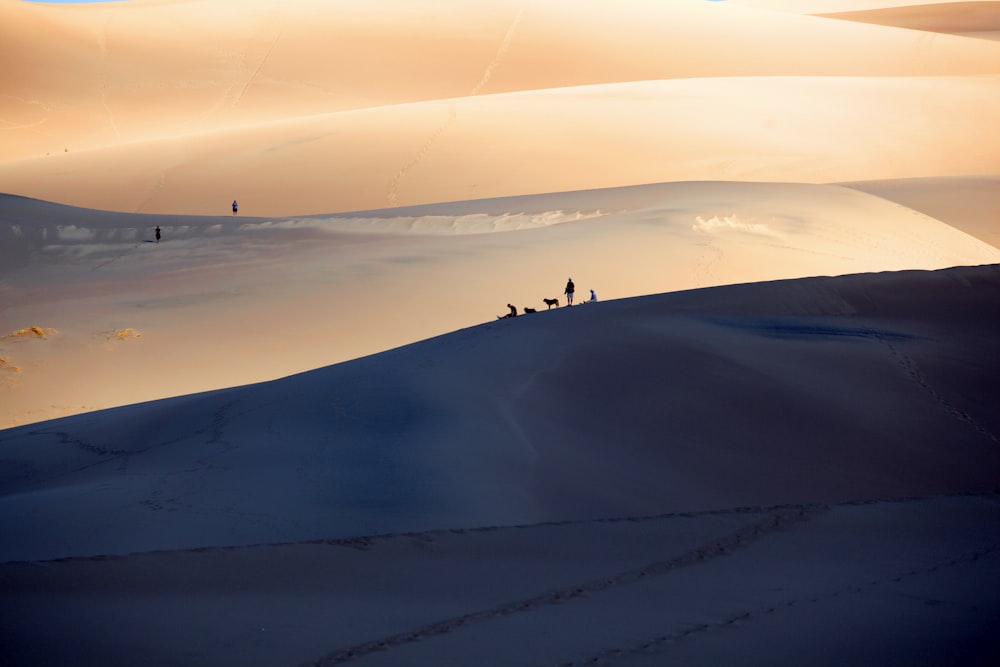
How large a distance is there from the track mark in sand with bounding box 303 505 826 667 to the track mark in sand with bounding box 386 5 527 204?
75.9ft

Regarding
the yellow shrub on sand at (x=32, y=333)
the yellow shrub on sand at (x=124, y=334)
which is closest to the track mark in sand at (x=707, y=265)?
the yellow shrub on sand at (x=124, y=334)

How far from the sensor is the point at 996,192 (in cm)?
2872

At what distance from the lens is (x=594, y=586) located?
641 centimetres

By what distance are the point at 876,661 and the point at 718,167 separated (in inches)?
1108

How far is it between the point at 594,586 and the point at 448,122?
31398 mm

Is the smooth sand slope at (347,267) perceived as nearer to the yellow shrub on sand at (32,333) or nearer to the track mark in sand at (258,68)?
the yellow shrub on sand at (32,333)

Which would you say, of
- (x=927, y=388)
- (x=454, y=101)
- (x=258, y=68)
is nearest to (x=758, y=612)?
(x=927, y=388)

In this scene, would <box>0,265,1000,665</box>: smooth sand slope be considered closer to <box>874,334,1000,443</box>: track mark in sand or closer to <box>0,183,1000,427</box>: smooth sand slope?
<box>874,334,1000,443</box>: track mark in sand

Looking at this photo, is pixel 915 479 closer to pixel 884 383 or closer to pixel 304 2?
pixel 884 383

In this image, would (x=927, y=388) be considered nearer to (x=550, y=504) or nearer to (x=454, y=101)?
(x=550, y=504)

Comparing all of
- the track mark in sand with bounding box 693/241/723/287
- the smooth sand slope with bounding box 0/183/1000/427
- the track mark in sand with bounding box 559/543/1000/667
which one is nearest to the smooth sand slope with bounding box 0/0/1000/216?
the smooth sand slope with bounding box 0/183/1000/427

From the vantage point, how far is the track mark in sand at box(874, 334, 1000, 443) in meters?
10.1

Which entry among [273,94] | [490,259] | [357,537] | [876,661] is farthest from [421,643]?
[273,94]

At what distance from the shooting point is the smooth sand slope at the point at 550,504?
565 centimetres
